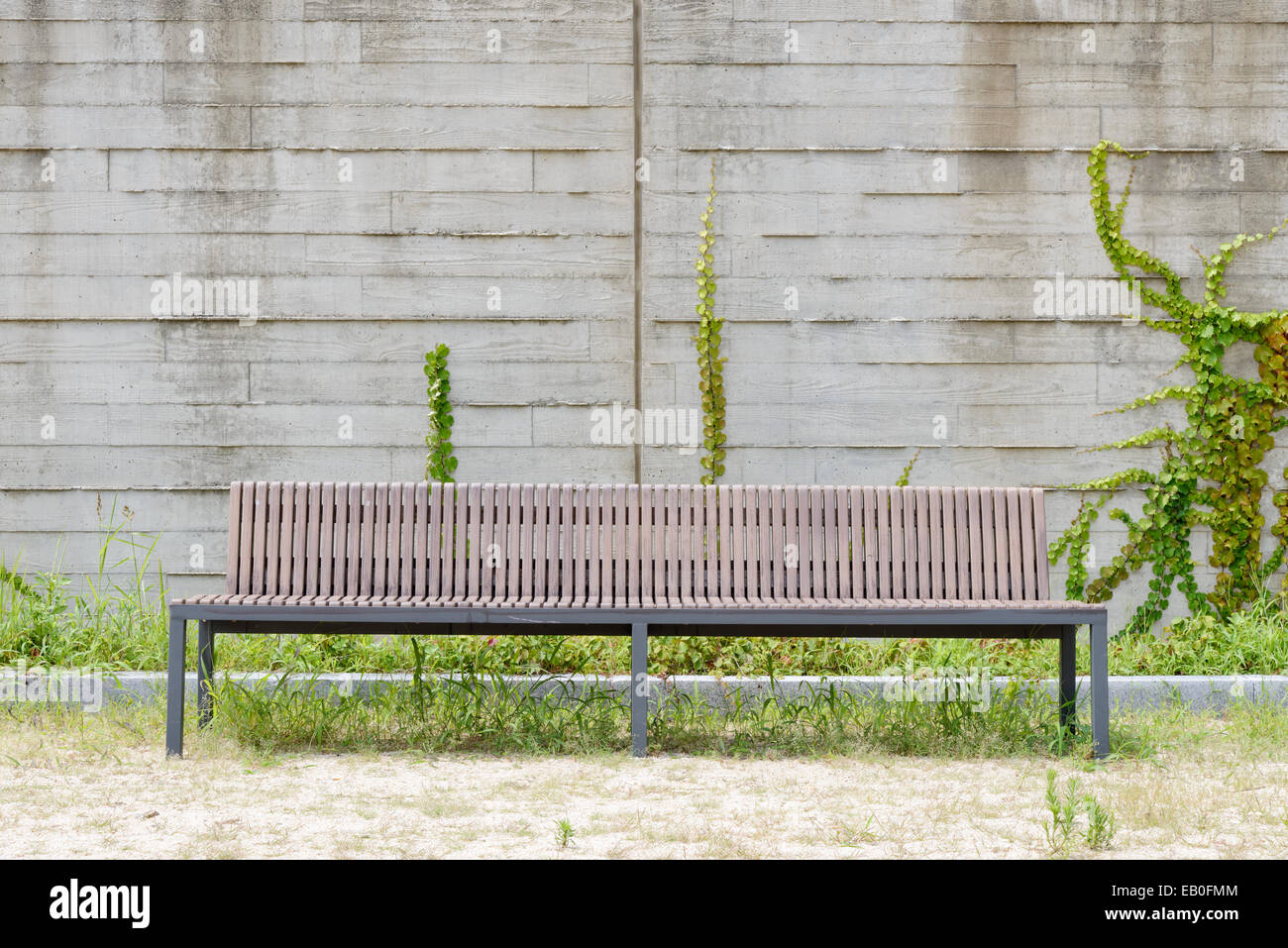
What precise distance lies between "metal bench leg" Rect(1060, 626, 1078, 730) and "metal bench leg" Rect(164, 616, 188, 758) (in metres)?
3.28

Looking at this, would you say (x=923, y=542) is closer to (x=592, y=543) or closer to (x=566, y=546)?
(x=592, y=543)

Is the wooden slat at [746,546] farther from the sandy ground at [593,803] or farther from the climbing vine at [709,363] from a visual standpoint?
the climbing vine at [709,363]

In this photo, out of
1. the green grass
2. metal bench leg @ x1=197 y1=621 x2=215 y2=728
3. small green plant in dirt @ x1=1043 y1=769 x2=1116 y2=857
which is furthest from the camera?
metal bench leg @ x1=197 y1=621 x2=215 y2=728

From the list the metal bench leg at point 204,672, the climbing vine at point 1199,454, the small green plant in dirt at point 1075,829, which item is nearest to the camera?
the small green plant in dirt at point 1075,829

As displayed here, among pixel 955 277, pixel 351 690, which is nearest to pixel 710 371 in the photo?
pixel 955 277

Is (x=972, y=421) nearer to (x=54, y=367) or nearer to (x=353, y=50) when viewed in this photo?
(x=353, y=50)

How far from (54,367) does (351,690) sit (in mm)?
2522

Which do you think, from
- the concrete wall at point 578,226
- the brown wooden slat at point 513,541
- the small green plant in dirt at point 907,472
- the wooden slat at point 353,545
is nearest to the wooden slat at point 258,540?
A: the wooden slat at point 353,545

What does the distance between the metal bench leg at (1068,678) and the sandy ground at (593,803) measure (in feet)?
1.07

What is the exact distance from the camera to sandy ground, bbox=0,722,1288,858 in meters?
2.96

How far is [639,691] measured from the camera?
4031 mm

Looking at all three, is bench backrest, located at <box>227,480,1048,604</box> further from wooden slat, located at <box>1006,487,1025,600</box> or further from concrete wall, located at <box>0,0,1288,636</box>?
concrete wall, located at <box>0,0,1288,636</box>

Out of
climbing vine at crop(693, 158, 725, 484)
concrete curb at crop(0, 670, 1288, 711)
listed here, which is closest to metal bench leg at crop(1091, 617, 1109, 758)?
concrete curb at crop(0, 670, 1288, 711)

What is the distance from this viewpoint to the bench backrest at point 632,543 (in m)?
4.26
